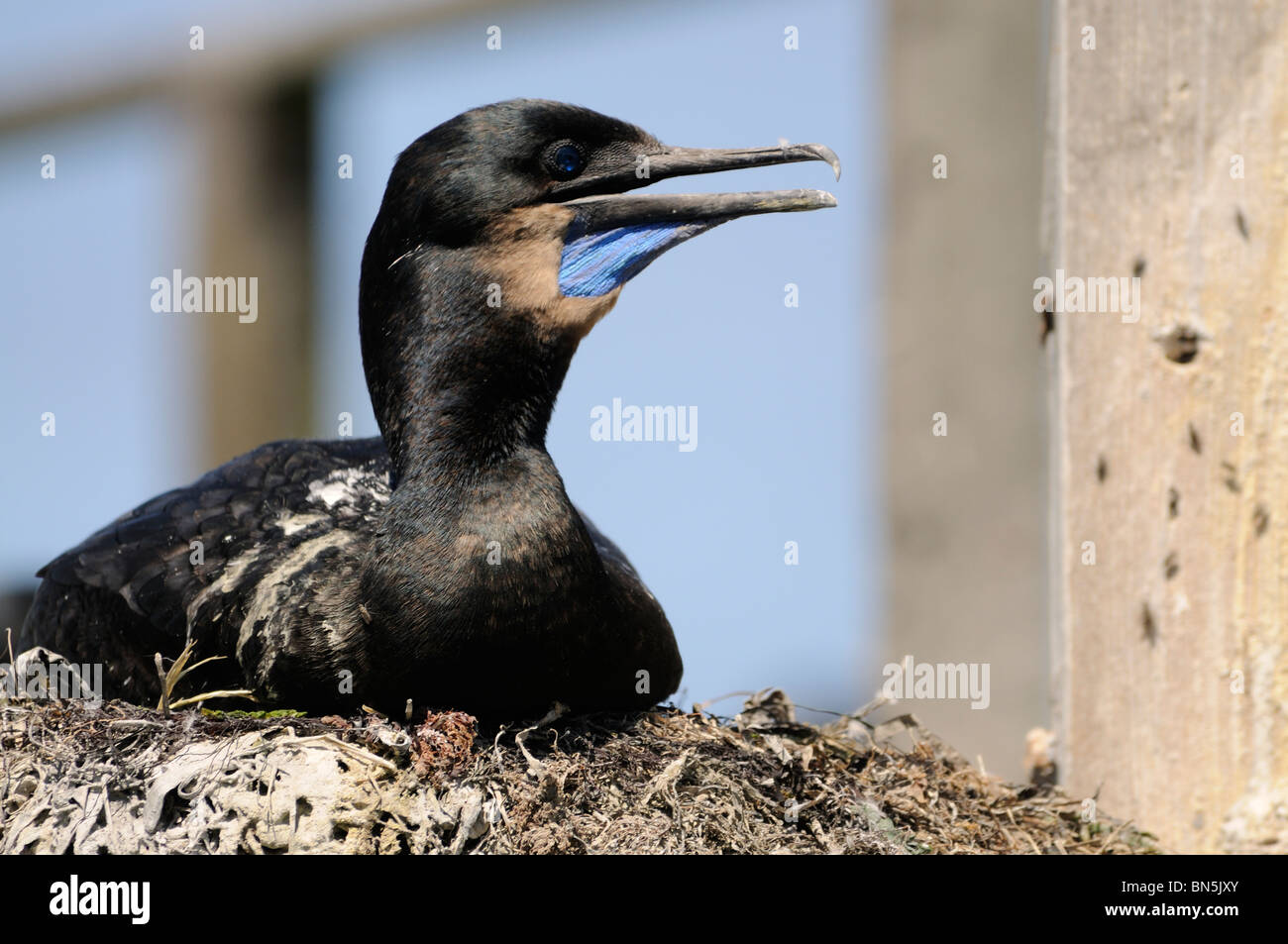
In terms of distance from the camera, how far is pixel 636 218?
359 centimetres

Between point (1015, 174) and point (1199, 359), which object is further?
point (1015, 174)

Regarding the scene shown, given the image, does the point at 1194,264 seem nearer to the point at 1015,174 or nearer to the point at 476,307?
the point at 1015,174

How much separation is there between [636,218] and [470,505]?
0.76 metres

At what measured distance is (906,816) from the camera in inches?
131

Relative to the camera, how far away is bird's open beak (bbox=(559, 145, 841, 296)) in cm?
356

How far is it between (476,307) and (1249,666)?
1.82 m

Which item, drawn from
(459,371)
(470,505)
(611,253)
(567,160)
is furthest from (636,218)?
(470,505)

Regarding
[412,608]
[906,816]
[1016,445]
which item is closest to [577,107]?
[412,608]

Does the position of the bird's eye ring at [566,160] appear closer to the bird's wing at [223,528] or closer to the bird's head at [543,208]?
the bird's head at [543,208]

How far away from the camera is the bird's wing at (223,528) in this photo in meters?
3.72

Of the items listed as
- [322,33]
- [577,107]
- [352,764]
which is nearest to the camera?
[352,764]

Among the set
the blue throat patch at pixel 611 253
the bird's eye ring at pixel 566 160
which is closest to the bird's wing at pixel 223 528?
the blue throat patch at pixel 611 253

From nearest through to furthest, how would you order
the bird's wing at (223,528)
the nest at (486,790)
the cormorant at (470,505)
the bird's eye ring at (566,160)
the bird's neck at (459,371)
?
1. the nest at (486,790)
2. the cormorant at (470,505)
3. the bird's neck at (459,371)
4. the bird's eye ring at (566,160)
5. the bird's wing at (223,528)

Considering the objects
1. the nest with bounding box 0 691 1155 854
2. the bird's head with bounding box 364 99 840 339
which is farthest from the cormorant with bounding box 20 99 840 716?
the nest with bounding box 0 691 1155 854
